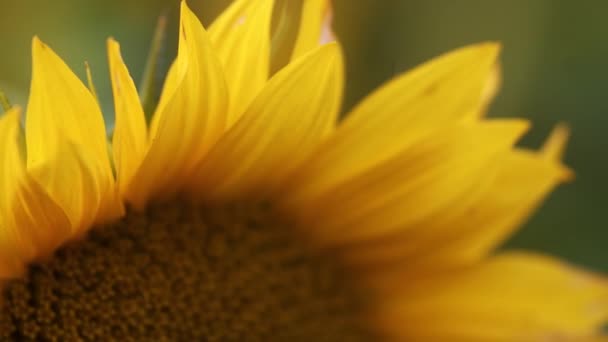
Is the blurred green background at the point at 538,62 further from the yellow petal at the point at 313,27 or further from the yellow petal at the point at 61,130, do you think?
the yellow petal at the point at 61,130

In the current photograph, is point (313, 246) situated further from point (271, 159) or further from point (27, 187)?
point (27, 187)

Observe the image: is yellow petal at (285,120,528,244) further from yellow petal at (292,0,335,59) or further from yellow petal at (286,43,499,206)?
yellow petal at (292,0,335,59)

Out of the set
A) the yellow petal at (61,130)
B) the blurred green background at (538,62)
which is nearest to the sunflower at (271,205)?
the yellow petal at (61,130)

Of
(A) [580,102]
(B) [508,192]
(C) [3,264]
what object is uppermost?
(A) [580,102]

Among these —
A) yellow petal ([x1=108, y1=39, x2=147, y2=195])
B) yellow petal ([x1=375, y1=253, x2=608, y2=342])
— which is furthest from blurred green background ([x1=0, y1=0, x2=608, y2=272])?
yellow petal ([x1=108, y1=39, x2=147, y2=195])

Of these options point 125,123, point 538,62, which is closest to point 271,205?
point 125,123

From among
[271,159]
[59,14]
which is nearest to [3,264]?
[271,159]

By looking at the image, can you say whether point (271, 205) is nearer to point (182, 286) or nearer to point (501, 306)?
point (182, 286)
